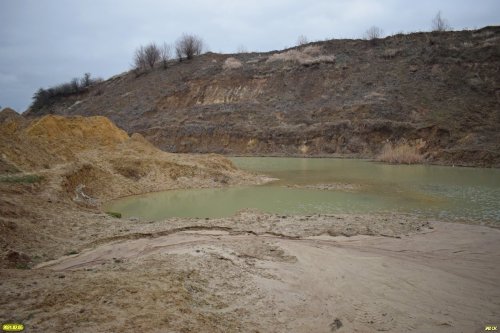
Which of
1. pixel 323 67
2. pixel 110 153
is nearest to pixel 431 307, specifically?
pixel 110 153

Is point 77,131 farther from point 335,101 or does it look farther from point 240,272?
point 335,101

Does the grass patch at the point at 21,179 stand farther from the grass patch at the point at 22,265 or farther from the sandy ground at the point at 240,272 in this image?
the grass patch at the point at 22,265

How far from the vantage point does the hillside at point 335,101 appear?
32.2 m

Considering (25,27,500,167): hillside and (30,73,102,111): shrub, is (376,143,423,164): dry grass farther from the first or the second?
(30,73,102,111): shrub

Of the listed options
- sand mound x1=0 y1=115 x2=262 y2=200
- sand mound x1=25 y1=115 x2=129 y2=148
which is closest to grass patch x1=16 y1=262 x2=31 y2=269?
sand mound x1=0 y1=115 x2=262 y2=200

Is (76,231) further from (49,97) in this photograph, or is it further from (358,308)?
(49,97)

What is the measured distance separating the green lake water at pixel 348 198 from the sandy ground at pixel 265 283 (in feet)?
10.9

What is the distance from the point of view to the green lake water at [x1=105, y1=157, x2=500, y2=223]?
11.9 metres

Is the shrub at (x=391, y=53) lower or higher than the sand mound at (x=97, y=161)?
higher

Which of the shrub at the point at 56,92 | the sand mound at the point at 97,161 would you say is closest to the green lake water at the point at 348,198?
the sand mound at the point at 97,161

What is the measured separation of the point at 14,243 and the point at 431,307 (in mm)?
6812

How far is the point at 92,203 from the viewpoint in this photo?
1379 centimetres

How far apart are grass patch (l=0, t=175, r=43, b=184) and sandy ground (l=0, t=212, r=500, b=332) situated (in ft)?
17.7

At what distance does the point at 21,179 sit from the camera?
12.0 metres
